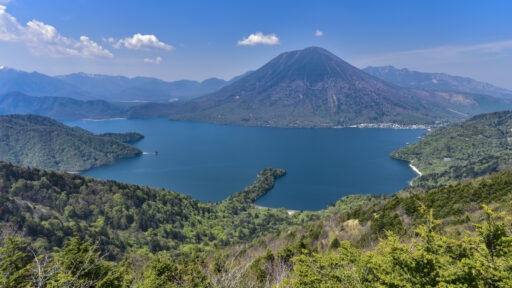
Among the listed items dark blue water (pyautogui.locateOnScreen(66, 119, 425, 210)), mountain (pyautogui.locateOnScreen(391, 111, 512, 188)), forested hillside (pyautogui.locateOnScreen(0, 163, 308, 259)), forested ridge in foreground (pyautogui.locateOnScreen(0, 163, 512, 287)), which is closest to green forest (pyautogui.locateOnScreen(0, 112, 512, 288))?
forested ridge in foreground (pyautogui.locateOnScreen(0, 163, 512, 287))

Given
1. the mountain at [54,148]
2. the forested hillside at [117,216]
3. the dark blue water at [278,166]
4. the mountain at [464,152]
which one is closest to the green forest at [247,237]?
the forested hillside at [117,216]

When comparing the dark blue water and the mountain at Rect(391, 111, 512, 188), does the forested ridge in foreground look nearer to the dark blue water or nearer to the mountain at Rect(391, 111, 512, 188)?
the dark blue water

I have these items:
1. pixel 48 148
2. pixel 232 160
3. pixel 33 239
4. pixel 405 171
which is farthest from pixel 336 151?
pixel 48 148

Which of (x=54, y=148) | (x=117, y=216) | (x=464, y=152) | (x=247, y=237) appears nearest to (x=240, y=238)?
(x=247, y=237)

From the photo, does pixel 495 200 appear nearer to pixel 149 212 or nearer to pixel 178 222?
pixel 178 222

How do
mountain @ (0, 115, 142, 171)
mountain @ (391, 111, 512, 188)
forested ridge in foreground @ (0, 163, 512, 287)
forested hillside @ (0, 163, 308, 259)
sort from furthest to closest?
mountain @ (0, 115, 142, 171) < mountain @ (391, 111, 512, 188) < forested hillside @ (0, 163, 308, 259) < forested ridge in foreground @ (0, 163, 512, 287)

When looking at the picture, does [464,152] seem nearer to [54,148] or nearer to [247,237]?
[247,237]
